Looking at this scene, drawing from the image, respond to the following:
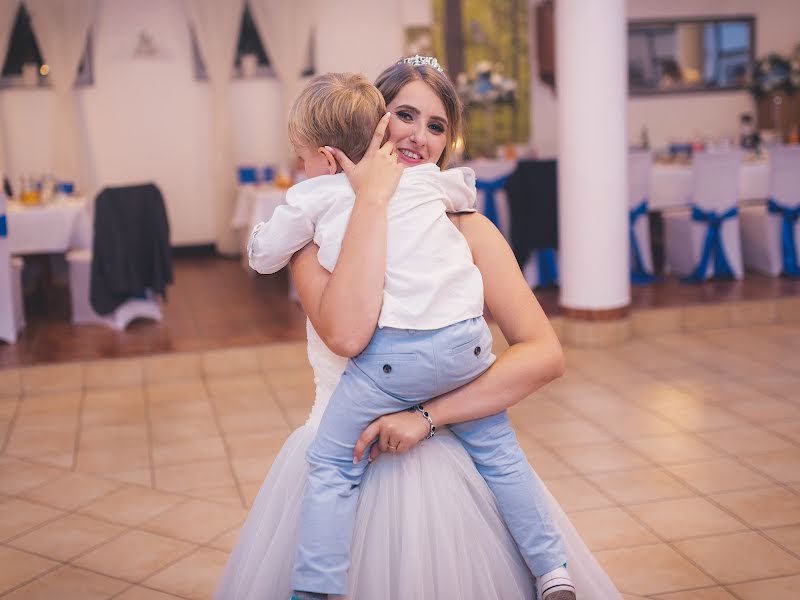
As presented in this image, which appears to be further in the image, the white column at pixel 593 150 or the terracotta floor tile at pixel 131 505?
the white column at pixel 593 150

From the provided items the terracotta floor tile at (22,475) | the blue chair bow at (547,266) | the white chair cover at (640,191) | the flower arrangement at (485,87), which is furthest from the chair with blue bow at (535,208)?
the terracotta floor tile at (22,475)

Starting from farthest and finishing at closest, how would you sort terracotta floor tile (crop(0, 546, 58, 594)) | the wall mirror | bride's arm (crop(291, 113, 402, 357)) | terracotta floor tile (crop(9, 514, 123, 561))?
the wall mirror < terracotta floor tile (crop(9, 514, 123, 561)) < terracotta floor tile (crop(0, 546, 58, 594)) < bride's arm (crop(291, 113, 402, 357))

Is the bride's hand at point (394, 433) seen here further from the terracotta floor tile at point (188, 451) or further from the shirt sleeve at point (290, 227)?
the terracotta floor tile at point (188, 451)

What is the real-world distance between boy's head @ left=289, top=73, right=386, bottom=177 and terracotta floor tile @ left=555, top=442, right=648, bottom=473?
8.43ft

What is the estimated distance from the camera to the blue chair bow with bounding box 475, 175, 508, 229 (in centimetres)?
770

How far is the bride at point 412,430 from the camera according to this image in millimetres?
1758

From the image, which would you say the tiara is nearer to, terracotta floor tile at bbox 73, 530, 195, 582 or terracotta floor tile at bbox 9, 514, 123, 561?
terracotta floor tile at bbox 73, 530, 195, 582

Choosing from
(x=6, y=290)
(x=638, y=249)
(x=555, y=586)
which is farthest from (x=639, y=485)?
(x=6, y=290)

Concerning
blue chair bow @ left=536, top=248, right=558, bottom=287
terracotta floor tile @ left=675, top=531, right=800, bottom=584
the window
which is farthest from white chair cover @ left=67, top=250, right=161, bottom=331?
terracotta floor tile @ left=675, top=531, right=800, bottom=584

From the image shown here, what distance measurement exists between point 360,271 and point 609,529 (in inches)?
81.8

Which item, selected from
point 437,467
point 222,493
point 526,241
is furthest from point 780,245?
point 437,467

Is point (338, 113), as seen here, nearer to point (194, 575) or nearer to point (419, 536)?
point (419, 536)

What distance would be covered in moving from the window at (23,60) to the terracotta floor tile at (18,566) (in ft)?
23.6

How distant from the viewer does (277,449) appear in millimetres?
4469
